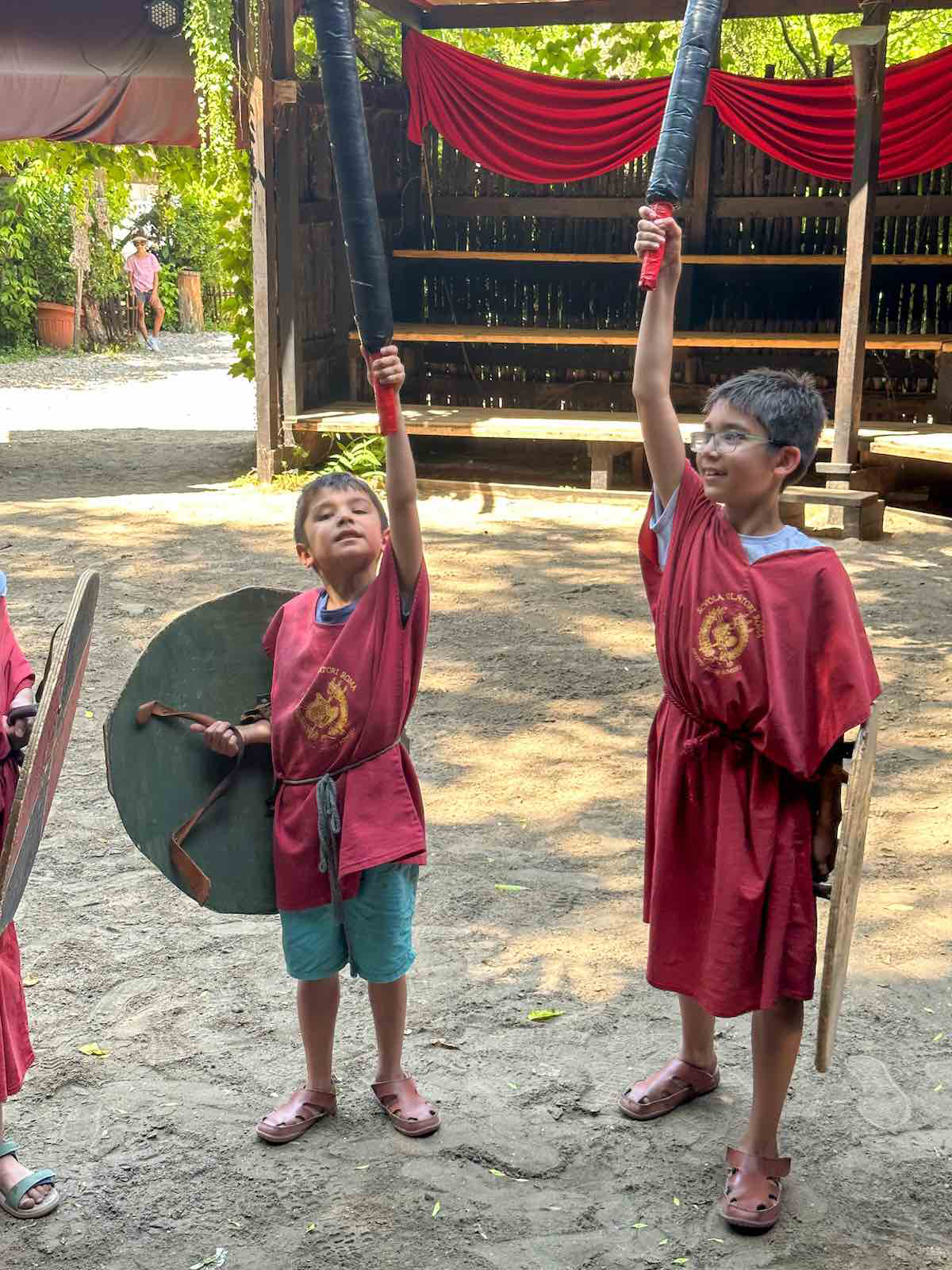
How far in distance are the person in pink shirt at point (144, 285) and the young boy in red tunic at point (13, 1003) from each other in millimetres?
20972

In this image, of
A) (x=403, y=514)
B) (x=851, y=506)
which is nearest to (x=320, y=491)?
(x=403, y=514)

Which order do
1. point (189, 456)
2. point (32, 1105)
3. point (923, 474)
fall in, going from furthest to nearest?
point (189, 456)
point (923, 474)
point (32, 1105)

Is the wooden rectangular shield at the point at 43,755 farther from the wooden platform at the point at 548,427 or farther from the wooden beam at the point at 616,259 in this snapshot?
the wooden beam at the point at 616,259

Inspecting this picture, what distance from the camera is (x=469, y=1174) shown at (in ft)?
8.94

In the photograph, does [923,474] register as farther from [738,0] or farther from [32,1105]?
[32,1105]

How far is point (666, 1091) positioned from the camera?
2.95 metres

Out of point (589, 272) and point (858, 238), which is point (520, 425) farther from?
point (858, 238)

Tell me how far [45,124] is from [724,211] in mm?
5056

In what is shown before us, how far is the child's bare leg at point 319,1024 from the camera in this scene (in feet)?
9.23

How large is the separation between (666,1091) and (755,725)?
909 millimetres

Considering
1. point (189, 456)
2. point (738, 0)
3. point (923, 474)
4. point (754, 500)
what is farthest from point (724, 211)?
point (754, 500)

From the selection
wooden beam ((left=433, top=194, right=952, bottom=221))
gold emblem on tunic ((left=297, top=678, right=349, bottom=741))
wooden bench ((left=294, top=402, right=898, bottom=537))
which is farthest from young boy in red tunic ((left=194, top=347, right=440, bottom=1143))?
wooden beam ((left=433, top=194, right=952, bottom=221))

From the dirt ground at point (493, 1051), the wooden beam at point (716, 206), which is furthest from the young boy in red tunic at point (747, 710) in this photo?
the wooden beam at point (716, 206)

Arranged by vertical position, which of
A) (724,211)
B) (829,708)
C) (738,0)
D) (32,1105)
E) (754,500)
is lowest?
(32,1105)
